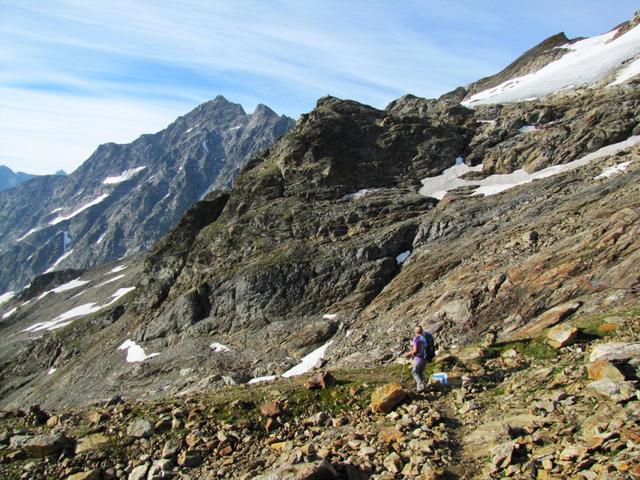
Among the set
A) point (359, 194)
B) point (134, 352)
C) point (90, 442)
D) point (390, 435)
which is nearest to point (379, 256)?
point (359, 194)

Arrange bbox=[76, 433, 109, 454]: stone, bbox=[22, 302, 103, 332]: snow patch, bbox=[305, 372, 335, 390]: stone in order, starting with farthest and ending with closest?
bbox=[22, 302, 103, 332]: snow patch
bbox=[305, 372, 335, 390]: stone
bbox=[76, 433, 109, 454]: stone

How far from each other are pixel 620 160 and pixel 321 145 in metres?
36.3

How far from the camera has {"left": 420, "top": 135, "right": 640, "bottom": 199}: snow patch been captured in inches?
1927

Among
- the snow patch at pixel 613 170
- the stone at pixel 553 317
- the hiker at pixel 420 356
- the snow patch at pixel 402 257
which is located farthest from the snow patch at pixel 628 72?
the hiker at pixel 420 356

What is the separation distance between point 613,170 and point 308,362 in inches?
1266

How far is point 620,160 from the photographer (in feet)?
143

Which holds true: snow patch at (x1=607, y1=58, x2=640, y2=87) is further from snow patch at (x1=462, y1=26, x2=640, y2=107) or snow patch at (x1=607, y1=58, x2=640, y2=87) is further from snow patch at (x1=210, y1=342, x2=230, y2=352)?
snow patch at (x1=210, y1=342, x2=230, y2=352)

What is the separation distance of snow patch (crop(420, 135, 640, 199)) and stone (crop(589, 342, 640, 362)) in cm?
4006

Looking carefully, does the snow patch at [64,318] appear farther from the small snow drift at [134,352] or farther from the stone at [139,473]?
the stone at [139,473]

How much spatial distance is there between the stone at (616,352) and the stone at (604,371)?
0.42 meters

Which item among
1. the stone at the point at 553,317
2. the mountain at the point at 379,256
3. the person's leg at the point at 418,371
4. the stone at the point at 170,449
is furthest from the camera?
the mountain at the point at 379,256

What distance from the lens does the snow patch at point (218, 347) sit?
45.9 meters

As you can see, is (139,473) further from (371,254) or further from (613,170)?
(613,170)

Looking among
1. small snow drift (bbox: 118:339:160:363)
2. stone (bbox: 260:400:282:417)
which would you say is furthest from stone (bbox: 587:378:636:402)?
small snow drift (bbox: 118:339:160:363)
